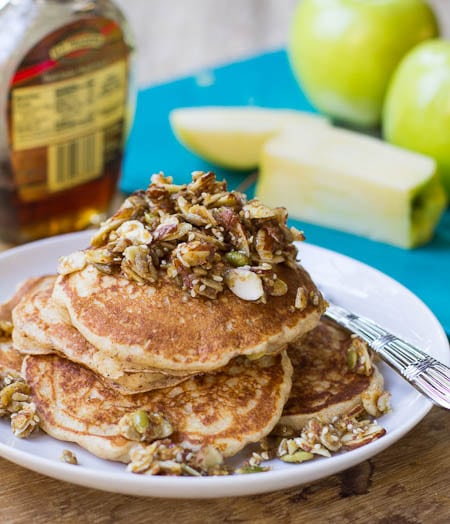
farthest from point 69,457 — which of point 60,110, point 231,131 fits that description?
point 231,131

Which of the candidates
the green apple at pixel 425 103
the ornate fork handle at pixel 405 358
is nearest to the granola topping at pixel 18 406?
the ornate fork handle at pixel 405 358

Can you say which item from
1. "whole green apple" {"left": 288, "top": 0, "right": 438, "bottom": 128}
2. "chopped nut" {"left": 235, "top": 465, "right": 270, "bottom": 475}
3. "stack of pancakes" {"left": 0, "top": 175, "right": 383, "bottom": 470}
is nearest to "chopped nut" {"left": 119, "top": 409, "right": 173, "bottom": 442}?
"stack of pancakes" {"left": 0, "top": 175, "right": 383, "bottom": 470}

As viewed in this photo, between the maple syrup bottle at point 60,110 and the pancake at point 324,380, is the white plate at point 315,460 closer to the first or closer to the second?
the pancake at point 324,380

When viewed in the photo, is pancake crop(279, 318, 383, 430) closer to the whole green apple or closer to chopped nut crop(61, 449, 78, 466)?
chopped nut crop(61, 449, 78, 466)

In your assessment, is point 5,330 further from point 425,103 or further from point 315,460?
point 425,103

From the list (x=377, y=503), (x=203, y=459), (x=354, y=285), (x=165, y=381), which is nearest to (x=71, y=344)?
(x=165, y=381)

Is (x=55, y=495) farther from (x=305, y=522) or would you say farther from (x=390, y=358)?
(x=390, y=358)
